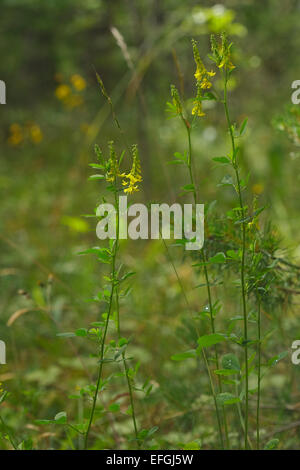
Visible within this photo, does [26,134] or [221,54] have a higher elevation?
[26,134]

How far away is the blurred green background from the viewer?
141cm

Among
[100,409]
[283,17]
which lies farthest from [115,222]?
[283,17]

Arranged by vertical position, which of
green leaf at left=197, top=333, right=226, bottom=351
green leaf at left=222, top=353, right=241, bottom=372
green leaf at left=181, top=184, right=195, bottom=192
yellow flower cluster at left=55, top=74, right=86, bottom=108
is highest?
yellow flower cluster at left=55, top=74, right=86, bottom=108

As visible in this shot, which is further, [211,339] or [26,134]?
[26,134]

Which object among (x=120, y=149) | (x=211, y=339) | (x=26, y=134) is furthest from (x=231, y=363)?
(x=26, y=134)

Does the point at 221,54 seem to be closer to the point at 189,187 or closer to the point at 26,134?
the point at 189,187

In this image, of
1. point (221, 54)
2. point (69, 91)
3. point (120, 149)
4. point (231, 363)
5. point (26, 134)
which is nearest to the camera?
point (221, 54)

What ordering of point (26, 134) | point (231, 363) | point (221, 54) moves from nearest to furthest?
point (221, 54) → point (231, 363) → point (26, 134)

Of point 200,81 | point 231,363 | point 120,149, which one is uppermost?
point 120,149

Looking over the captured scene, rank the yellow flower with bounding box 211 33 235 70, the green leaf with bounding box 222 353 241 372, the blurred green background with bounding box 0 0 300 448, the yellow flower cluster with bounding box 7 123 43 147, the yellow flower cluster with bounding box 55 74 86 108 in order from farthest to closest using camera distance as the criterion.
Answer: the yellow flower cluster with bounding box 7 123 43 147, the yellow flower cluster with bounding box 55 74 86 108, the blurred green background with bounding box 0 0 300 448, the green leaf with bounding box 222 353 241 372, the yellow flower with bounding box 211 33 235 70

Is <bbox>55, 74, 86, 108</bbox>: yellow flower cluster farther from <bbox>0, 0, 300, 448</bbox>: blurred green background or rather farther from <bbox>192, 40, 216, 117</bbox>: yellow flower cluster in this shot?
<bbox>192, 40, 216, 117</bbox>: yellow flower cluster

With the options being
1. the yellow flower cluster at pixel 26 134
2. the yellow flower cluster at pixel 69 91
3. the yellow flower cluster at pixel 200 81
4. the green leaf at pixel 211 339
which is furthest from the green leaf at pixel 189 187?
the yellow flower cluster at pixel 26 134

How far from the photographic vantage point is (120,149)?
4.30 meters

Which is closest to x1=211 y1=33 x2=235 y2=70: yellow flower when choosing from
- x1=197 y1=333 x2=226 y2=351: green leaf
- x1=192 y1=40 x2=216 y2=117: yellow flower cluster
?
x1=192 y1=40 x2=216 y2=117: yellow flower cluster
